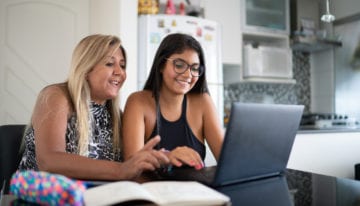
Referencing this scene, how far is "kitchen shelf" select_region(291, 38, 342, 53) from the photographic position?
349 cm

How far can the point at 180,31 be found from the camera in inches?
109

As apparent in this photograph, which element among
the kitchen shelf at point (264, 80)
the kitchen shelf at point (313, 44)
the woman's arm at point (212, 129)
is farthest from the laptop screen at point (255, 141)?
the kitchen shelf at point (313, 44)

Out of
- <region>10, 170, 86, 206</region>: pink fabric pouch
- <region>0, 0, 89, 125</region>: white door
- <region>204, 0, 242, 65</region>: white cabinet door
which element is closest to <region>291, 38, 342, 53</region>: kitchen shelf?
<region>204, 0, 242, 65</region>: white cabinet door

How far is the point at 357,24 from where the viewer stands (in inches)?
145

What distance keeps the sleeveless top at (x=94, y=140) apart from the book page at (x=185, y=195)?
595 mm

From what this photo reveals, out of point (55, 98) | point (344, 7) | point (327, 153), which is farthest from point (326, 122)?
point (55, 98)

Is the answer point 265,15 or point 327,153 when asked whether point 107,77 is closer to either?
point 327,153

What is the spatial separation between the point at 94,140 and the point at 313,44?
2.99 meters

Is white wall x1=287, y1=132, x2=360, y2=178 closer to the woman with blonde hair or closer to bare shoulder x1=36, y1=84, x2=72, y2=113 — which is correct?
the woman with blonde hair

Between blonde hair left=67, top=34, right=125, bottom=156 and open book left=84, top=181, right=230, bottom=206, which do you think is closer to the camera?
open book left=84, top=181, right=230, bottom=206

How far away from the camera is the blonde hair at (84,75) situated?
1.12 meters

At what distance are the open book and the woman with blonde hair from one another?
26 centimetres

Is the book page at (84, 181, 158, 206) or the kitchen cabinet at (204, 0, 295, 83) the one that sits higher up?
the kitchen cabinet at (204, 0, 295, 83)

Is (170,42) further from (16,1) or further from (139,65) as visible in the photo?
(16,1)
